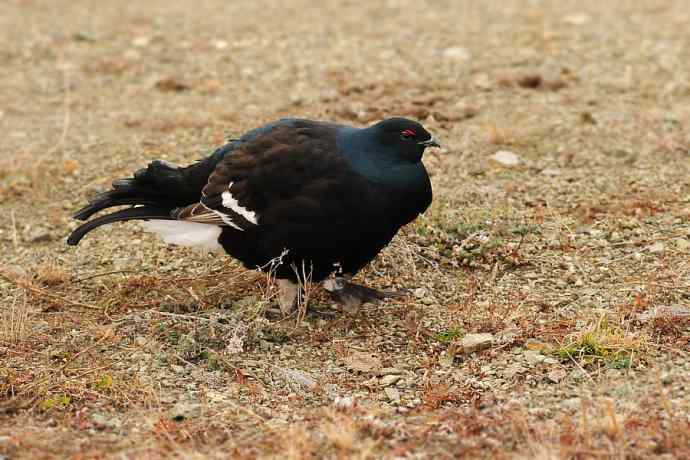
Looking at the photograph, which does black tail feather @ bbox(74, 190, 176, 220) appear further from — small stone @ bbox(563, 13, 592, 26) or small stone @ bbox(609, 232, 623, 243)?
small stone @ bbox(563, 13, 592, 26)

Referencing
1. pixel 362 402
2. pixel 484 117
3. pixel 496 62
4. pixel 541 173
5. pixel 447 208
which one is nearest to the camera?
pixel 362 402

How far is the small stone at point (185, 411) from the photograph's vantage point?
15.9 feet

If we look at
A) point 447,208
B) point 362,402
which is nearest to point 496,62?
point 447,208

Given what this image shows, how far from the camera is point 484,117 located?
8.91 metres

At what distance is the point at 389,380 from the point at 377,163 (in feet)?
4.01

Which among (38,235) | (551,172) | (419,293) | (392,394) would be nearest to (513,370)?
(392,394)

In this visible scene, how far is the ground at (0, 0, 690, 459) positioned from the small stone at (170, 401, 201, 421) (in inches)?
0.7

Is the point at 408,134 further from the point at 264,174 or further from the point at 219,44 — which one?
the point at 219,44

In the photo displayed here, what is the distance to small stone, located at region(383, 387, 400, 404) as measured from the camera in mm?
5027

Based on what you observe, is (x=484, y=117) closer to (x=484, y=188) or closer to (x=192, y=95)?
(x=484, y=188)

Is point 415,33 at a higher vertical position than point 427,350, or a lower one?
higher

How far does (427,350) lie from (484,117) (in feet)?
12.5

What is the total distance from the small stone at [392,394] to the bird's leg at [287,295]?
1.17 m

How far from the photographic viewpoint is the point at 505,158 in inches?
314
